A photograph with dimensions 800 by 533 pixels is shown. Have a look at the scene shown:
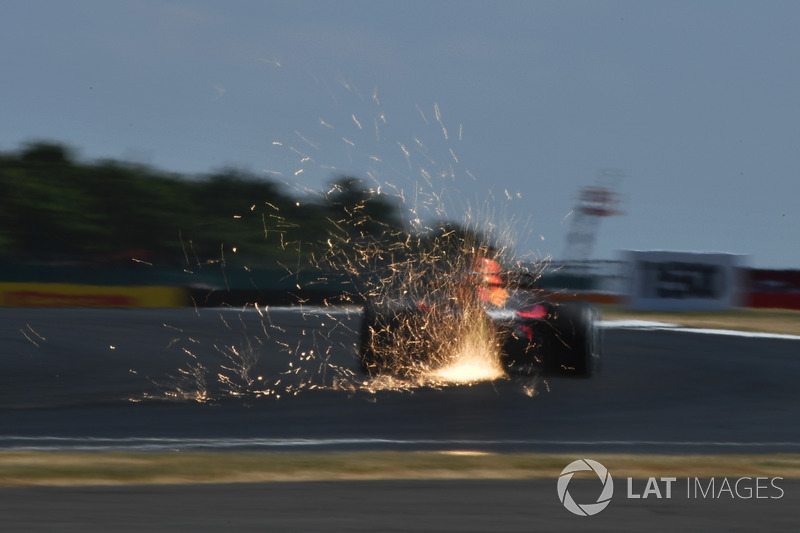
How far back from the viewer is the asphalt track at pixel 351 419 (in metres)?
6.14

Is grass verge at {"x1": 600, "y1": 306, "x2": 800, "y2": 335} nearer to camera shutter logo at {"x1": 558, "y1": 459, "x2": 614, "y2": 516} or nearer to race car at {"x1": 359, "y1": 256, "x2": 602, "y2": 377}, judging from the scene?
race car at {"x1": 359, "y1": 256, "x2": 602, "y2": 377}

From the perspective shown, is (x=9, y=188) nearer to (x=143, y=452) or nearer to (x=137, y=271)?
(x=137, y=271)

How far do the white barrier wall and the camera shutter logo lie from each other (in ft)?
99.5

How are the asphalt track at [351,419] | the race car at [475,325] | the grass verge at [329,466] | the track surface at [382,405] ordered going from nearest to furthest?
the asphalt track at [351,419]
the grass verge at [329,466]
the track surface at [382,405]
the race car at [475,325]

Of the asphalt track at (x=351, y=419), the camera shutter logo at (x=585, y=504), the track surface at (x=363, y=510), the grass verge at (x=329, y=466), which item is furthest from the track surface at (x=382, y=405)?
the track surface at (x=363, y=510)

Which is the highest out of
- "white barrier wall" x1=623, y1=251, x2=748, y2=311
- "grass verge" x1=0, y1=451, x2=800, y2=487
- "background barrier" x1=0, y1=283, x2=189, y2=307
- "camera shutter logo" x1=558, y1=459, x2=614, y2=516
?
"white barrier wall" x1=623, y1=251, x2=748, y2=311

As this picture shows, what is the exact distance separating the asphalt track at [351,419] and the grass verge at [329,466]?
1.64ft

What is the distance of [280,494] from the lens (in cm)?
675

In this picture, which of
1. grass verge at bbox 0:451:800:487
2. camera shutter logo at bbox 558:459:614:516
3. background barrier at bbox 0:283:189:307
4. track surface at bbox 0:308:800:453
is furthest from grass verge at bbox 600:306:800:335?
camera shutter logo at bbox 558:459:614:516

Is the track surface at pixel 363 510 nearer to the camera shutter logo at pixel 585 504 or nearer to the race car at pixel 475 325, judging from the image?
the camera shutter logo at pixel 585 504

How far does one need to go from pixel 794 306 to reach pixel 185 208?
1700 inches

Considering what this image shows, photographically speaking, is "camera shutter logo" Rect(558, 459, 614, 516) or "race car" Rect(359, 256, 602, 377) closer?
"camera shutter logo" Rect(558, 459, 614, 516)

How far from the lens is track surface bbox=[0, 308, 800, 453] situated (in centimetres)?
986

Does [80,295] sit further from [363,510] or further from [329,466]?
[363,510]
